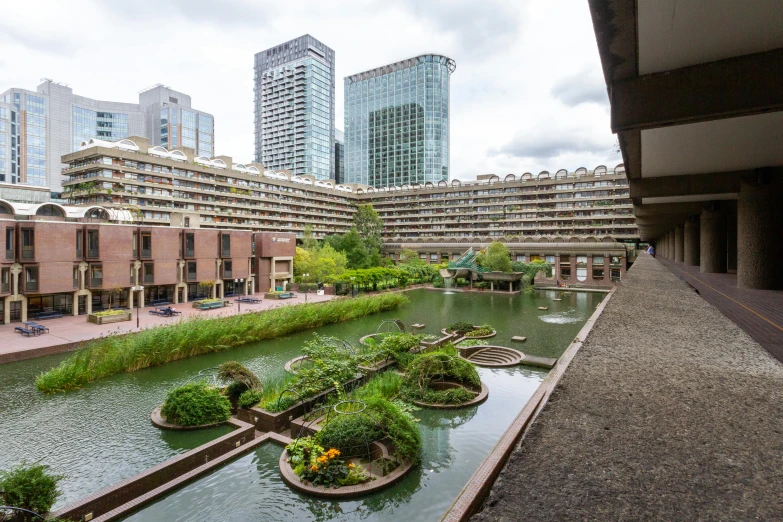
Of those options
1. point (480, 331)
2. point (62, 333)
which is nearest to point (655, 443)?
point (480, 331)

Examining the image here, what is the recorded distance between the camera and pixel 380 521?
28.3ft

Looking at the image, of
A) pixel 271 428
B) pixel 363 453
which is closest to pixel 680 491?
pixel 363 453

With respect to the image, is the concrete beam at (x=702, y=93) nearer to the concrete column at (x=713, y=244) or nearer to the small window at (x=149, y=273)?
the concrete column at (x=713, y=244)

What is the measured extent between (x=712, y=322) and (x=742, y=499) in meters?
6.39

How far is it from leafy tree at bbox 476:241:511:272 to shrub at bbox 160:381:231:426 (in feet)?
137

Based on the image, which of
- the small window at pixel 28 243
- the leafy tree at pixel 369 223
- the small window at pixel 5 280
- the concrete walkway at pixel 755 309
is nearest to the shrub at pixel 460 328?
the concrete walkway at pixel 755 309

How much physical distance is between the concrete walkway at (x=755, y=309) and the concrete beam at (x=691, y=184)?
2.61 metres

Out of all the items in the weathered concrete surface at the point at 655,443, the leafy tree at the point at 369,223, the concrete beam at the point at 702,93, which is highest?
the leafy tree at the point at 369,223

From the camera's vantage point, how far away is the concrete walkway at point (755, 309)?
6145 millimetres

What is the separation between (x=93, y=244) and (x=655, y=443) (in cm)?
3598

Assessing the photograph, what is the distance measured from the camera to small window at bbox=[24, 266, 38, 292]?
2695cm

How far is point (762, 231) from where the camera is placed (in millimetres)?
9523

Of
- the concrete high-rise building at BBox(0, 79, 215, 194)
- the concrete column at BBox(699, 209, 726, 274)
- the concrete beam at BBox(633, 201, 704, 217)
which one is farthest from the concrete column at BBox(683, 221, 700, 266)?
the concrete high-rise building at BBox(0, 79, 215, 194)

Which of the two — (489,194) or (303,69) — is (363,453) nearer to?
(489,194)
